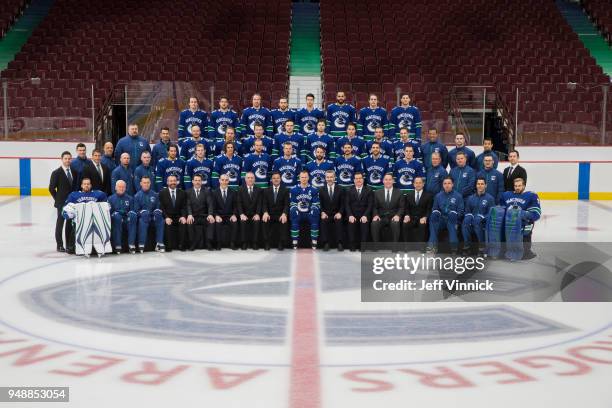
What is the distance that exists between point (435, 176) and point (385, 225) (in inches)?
41.3

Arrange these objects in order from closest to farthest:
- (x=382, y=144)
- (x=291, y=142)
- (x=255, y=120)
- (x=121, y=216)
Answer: (x=121, y=216) → (x=291, y=142) → (x=382, y=144) → (x=255, y=120)

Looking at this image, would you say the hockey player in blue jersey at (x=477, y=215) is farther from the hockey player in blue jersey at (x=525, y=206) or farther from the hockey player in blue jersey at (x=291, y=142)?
the hockey player in blue jersey at (x=291, y=142)

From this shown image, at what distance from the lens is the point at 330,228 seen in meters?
10.4

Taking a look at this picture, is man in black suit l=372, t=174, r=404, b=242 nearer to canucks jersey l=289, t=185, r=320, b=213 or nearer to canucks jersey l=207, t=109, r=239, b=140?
canucks jersey l=289, t=185, r=320, b=213

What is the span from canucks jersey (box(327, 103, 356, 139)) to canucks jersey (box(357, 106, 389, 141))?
0.21 meters

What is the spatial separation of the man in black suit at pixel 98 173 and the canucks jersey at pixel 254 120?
223 centimetres

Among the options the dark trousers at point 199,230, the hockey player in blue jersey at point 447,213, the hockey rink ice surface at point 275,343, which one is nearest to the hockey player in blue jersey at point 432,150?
the hockey player in blue jersey at point 447,213

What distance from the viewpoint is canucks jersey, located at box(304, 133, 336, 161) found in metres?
11.1

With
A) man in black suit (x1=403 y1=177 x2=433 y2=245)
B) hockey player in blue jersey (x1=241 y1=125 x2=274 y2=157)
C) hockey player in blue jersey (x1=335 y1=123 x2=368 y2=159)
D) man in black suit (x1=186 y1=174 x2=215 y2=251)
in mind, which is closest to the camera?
man in black suit (x1=403 y1=177 x2=433 y2=245)

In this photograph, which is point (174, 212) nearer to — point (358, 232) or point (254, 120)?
point (254, 120)

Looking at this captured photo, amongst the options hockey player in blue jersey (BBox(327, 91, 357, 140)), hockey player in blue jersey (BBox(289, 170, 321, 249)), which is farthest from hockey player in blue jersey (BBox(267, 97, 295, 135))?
hockey player in blue jersey (BBox(289, 170, 321, 249))

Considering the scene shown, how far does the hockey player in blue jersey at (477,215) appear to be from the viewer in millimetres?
9648

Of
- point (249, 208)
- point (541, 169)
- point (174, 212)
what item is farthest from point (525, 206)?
point (541, 169)

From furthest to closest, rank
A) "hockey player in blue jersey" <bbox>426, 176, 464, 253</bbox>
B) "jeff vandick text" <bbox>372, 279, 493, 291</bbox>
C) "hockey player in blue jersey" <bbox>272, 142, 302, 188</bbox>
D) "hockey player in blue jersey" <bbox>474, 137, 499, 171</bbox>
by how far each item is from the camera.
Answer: "hockey player in blue jersey" <bbox>272, 142, 302, 188</bbox>, "hockey player in blue jersey" <bbox>474, 137, 499, 171</bbox>, "hockey player in blue jersey" <bbox>426, 176, 464, 253</bbox>, "jeff vandick text" <bbox>372, 279, 493, 291</bbox>
